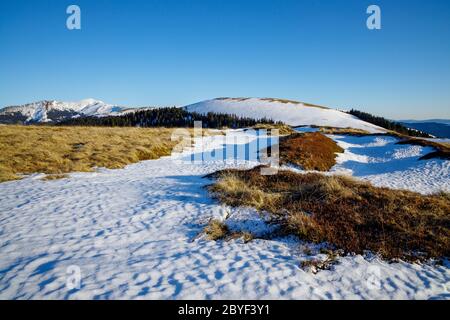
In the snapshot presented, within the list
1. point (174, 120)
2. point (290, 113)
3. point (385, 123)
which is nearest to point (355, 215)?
point (290, 113)

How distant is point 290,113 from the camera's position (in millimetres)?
112188

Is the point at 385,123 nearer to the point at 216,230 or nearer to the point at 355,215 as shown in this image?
the point at 355,215

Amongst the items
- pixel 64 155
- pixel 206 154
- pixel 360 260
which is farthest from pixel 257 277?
pixel 206 154

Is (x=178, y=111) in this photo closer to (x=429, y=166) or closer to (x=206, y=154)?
(x=206, y=154)

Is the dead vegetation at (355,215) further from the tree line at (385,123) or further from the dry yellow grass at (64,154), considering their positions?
the tree line at (385,123)

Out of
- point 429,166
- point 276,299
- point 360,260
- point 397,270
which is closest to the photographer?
point 276,299

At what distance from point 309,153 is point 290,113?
9188 cm

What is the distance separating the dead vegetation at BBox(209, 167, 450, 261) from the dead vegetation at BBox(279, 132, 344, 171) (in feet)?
31.4

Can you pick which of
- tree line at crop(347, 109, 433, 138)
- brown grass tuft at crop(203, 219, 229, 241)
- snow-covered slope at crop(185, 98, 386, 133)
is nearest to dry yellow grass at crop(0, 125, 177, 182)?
brown grass tuft at crop(203, 219, 229, 241)

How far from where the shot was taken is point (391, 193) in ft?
37.0

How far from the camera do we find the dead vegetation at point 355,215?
23.5 feet

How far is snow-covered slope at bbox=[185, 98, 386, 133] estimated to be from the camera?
309ft

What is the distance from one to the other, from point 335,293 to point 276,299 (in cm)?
128

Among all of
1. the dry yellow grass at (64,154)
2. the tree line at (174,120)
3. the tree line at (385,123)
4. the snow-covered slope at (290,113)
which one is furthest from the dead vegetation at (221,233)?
the tree line at (385,123)
